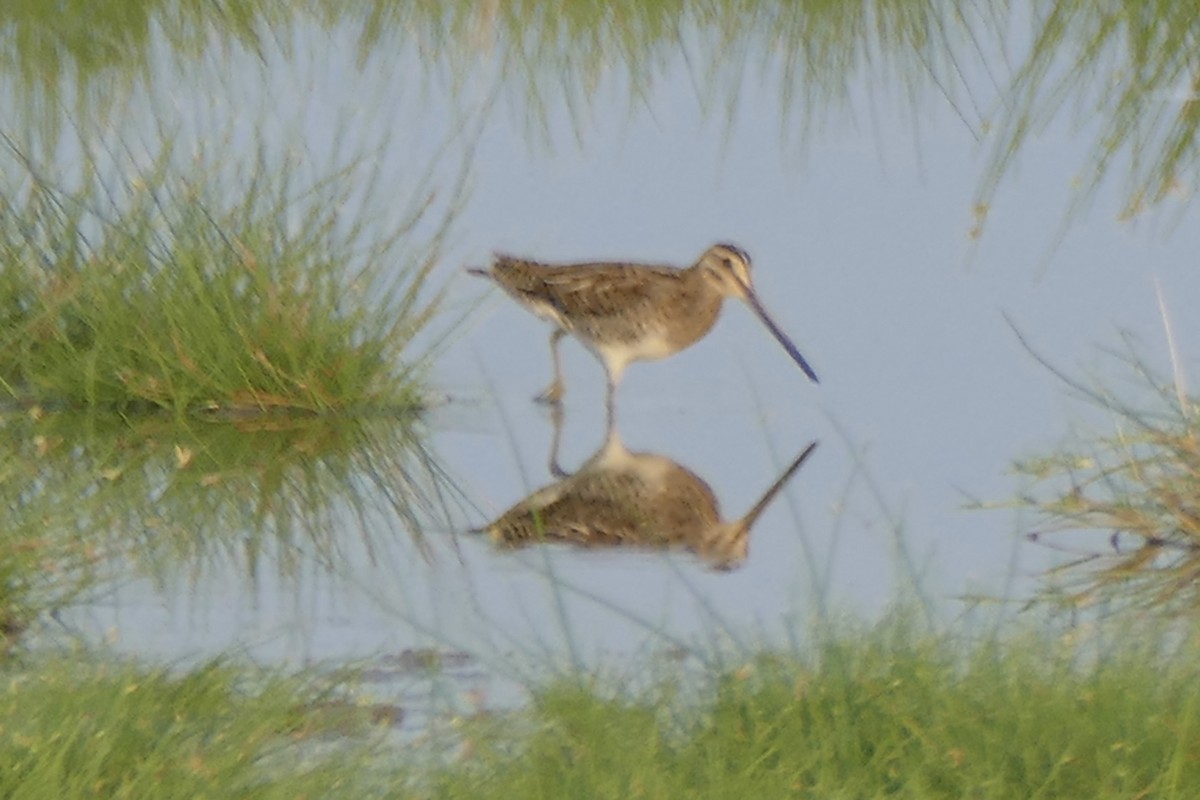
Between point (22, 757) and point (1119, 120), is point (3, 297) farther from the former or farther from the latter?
point (22, 757)

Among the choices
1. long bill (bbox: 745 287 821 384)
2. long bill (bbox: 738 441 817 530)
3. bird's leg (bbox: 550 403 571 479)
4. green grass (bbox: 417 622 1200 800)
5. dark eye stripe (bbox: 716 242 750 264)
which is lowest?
green grass (bbox: 417 622 1200 800)

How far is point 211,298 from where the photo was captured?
941 centimetres

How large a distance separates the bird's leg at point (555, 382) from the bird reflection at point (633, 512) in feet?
3.43

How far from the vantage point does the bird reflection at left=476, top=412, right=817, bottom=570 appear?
743 cm

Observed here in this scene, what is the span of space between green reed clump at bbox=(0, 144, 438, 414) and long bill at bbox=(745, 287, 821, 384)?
1.39 m

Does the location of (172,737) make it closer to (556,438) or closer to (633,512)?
(633,512)

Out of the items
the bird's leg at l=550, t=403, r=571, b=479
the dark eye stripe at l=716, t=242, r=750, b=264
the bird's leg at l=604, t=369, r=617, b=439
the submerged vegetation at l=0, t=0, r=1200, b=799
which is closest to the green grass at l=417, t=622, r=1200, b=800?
the submerged vegetation at l=0, t=0, r=1200, b=799

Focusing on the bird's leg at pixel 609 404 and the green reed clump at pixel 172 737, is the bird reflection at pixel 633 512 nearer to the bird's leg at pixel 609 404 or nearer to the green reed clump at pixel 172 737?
the bird's leg at pixel 609 404

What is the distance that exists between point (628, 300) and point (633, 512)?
6.72ft

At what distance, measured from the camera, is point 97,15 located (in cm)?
1323

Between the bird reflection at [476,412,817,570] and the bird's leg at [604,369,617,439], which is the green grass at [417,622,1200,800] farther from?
the bird's leg at [604,369,617,439]

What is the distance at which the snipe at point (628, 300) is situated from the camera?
986 cm

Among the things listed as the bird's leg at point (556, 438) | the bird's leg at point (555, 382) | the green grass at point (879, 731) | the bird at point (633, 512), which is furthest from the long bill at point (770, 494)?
the green grass at point (879, 731)

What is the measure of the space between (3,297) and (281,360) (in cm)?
113
